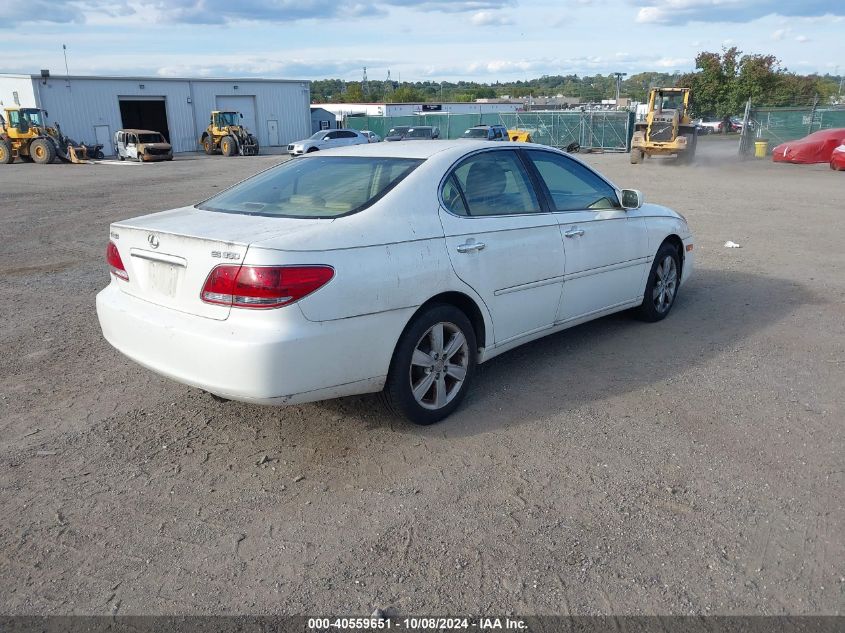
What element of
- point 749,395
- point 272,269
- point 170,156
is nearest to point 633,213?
point 749,395

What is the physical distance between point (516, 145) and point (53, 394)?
3.60 meters

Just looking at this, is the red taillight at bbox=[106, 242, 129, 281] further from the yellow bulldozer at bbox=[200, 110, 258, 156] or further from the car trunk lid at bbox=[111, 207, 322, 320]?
the yellow bulldozer at bbox=[200, 110, 258, 156]

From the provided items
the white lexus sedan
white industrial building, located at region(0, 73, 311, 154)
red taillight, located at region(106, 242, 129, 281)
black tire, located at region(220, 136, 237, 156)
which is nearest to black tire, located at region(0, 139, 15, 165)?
white industrial building, located at region(0, 73, 311, 154)

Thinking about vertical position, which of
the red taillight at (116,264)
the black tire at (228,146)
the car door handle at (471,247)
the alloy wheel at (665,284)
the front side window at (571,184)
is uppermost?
the front side window at (571,184)

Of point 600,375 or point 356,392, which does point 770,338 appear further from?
point 356,392

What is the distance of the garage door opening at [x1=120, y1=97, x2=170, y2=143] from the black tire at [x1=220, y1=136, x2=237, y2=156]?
886 centimetres

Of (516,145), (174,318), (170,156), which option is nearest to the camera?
(174,318)

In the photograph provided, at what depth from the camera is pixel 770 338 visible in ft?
19.0

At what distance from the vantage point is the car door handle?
4.09 m

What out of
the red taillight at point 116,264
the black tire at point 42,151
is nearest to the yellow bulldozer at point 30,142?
the black tire at point 42,151

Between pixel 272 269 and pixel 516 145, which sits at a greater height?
pixel 516 145

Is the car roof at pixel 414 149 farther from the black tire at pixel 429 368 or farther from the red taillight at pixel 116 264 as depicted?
the red taillight at pixel 116 264

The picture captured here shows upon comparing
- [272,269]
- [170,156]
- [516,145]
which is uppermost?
[516,145]

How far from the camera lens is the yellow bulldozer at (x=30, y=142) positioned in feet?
108
